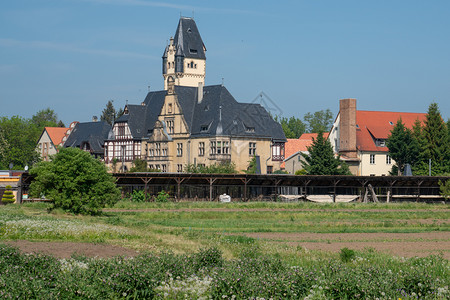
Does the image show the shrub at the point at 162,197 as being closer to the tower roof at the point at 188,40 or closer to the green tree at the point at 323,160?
the green tree at the point at 323,160

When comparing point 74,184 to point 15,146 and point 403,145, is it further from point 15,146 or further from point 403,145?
point 15,146

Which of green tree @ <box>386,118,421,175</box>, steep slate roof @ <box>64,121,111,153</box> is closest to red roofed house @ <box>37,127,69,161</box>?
steep slate roof @ <box>64,121,111,153</box>

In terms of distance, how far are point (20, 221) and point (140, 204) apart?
26.6 metres

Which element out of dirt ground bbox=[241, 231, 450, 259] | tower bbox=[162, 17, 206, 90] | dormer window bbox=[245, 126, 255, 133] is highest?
tower bbox=[162, 17, 206, 90]

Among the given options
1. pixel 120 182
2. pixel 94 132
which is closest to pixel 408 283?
pixel 120 182

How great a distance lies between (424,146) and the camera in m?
92.6

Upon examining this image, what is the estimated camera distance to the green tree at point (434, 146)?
9238cm

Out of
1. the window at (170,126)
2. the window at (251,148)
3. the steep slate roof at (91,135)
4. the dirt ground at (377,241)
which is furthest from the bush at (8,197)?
the steep slate roof at (91,135)

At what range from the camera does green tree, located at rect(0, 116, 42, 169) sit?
124500 millimetres

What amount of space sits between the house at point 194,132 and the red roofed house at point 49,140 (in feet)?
97.2

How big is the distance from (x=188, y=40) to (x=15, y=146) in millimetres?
37444

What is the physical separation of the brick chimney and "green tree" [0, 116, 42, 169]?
5860cm

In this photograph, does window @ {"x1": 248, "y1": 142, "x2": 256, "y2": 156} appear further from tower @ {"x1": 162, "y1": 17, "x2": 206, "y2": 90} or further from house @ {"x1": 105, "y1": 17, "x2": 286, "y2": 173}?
tower @ {"x1": 162, "y1": 17, "x2": 206, "y2": 90}

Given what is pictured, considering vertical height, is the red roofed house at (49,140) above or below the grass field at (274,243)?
above
